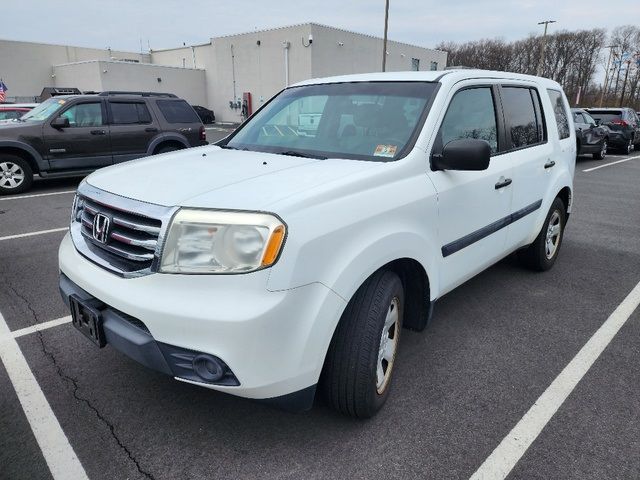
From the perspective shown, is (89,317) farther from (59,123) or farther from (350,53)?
(350,53)

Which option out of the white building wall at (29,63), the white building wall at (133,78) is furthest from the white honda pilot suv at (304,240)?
the white building wall at (29,63)

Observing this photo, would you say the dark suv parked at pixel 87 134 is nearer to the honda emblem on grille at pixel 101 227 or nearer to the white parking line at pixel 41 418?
the white parking line at pixel 41 418

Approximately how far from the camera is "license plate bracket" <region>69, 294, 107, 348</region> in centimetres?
217

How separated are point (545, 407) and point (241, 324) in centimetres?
185

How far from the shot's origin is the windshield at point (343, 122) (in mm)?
2795

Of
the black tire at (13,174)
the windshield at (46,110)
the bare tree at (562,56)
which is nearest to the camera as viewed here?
the black tire at (13,174)

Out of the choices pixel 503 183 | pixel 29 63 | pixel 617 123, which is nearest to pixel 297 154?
pixel 503 183

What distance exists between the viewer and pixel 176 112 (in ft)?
32.7

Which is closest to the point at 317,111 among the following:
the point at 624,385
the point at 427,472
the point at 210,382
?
the point at 210,382

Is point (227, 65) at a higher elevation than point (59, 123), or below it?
higher

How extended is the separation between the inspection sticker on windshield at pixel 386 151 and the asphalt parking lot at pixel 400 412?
1359mm

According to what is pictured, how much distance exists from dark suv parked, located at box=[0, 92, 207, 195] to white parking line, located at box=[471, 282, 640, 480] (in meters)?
8.49

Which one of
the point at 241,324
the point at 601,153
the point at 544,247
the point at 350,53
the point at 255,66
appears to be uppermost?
the point at 350,53

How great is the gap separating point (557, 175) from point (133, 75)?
3591cm
